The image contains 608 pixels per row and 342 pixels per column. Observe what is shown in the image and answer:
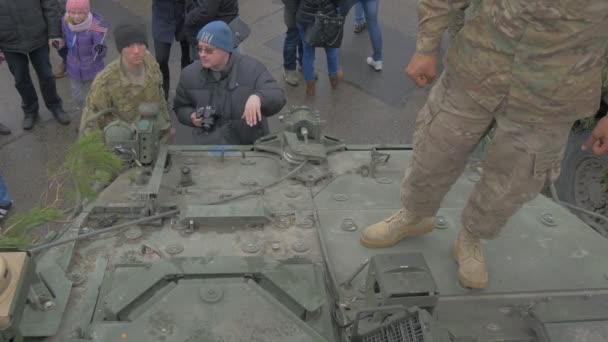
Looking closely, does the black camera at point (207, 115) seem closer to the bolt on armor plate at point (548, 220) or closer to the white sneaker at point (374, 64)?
the bolt on armor plate at point (548, 220)

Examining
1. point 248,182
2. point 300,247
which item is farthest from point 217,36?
point 300,247

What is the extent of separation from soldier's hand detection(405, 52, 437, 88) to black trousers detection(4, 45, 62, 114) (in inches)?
155

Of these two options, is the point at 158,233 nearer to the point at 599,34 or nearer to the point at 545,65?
the point at 545,65

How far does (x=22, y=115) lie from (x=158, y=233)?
3637 millimetres

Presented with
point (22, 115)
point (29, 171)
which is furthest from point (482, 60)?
point (22, 115)

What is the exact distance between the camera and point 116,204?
302cm

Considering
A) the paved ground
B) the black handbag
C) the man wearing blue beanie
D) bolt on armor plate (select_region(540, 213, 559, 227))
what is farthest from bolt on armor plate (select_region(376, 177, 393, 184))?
the black handbag

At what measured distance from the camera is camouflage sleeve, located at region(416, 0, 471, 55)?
2428 millimetres

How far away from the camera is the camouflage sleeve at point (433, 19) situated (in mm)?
2428

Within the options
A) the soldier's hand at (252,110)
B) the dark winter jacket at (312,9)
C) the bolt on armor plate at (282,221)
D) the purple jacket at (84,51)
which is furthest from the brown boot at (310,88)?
the bolt on armor plate at (282,221)

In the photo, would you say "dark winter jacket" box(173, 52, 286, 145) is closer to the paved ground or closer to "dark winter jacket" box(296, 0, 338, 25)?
the paved ground

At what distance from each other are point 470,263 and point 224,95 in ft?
6.93

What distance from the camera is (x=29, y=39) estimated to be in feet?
17.1

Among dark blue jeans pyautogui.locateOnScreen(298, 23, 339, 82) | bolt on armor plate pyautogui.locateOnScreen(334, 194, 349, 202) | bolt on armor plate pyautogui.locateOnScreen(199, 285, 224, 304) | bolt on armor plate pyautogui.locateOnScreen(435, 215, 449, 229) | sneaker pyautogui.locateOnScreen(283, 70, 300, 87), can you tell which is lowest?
sneaker pyautogui.locateOnScreen(283, 70, 300, 87)
